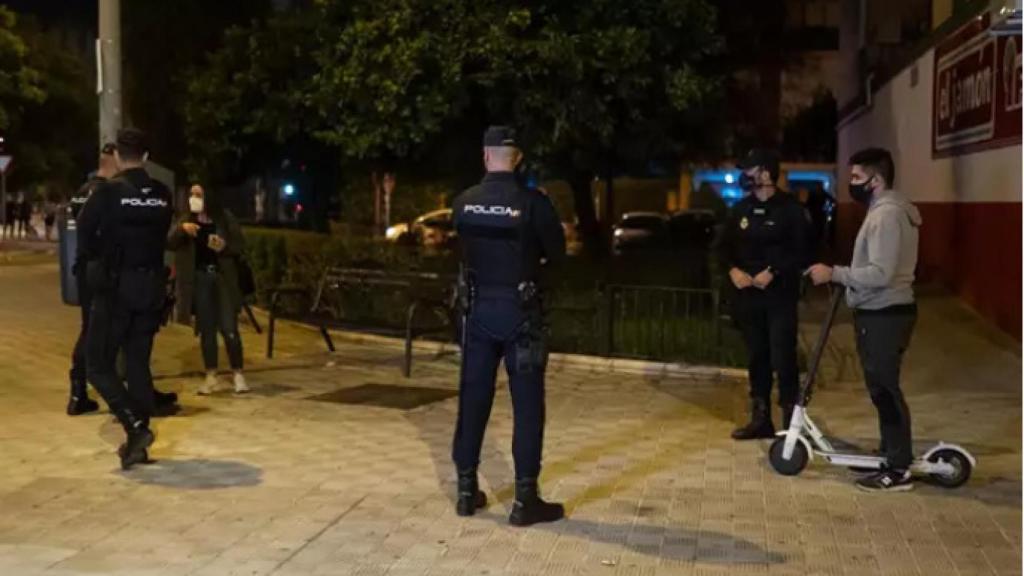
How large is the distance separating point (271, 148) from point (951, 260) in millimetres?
9559

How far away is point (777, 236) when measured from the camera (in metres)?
8.44

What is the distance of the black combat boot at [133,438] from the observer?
7832 mm

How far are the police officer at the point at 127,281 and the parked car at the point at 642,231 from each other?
24.0 metres

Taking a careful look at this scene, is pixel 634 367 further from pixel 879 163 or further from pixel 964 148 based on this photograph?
pixel 964 148

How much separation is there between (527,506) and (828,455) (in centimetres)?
194

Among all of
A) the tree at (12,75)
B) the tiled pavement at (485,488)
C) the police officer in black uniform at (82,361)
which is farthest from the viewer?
the tree at (12,75)

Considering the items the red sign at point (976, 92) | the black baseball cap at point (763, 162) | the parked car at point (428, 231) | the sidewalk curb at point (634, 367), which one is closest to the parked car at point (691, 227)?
the parked car at point (428, 231)

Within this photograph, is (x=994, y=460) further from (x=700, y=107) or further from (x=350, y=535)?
(x=700, y=107)

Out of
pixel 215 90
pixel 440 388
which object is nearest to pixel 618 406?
pixel 440 388

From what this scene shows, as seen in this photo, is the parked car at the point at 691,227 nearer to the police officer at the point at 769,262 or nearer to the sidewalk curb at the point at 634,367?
the sidewalk curb at the point at 634,367

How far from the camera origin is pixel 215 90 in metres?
18.2

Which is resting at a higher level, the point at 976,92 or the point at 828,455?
the point at 976,92

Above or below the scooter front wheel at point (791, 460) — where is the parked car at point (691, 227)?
above

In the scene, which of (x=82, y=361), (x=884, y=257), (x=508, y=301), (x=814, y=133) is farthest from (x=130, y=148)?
(x=814, y=133)
